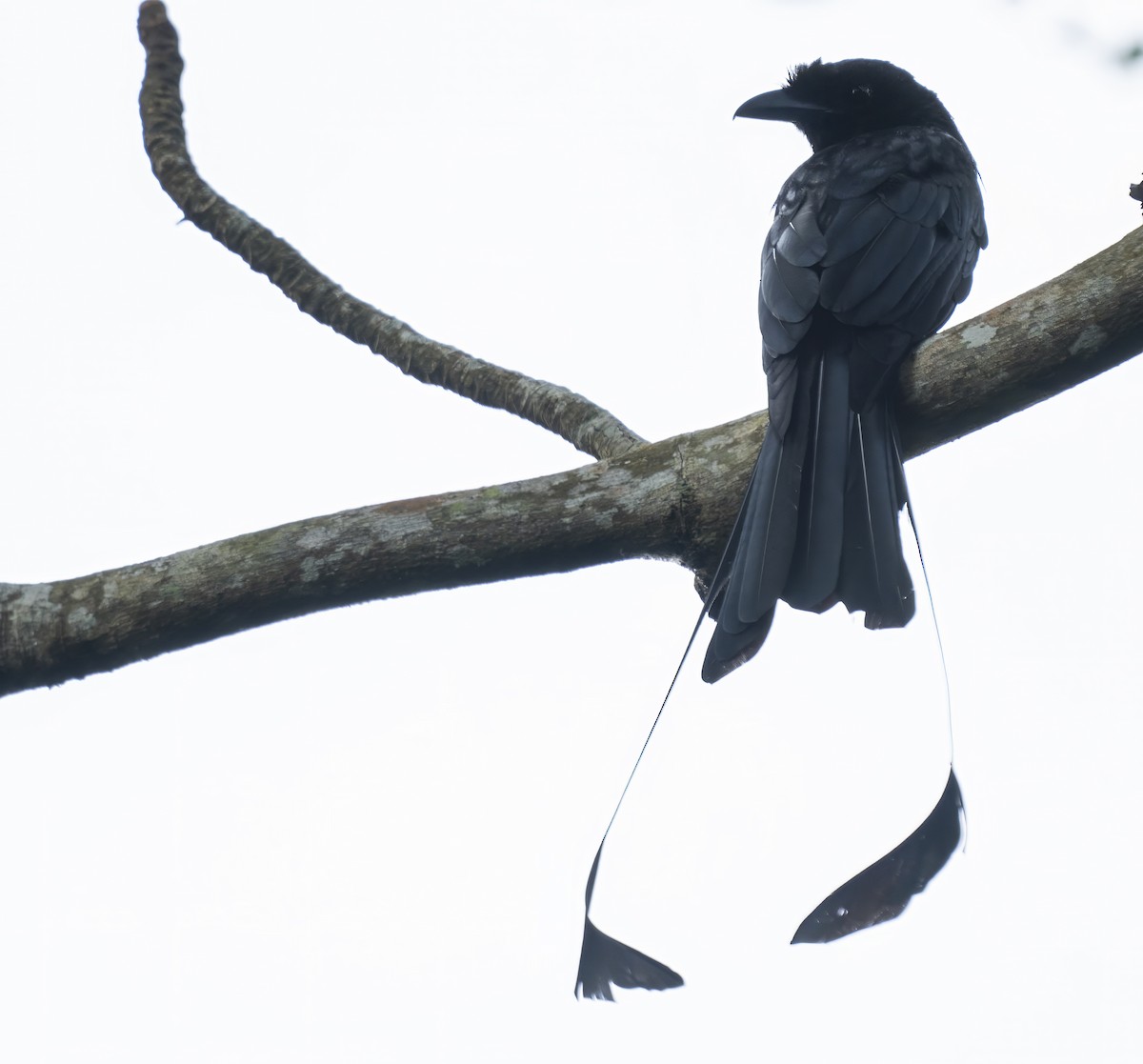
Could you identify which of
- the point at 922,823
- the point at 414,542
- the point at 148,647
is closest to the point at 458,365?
the point at 414,542

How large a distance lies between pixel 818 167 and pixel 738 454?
1442 mm

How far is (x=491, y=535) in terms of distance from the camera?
240 cm

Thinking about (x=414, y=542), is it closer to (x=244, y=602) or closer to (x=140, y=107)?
(x=244, y=602)

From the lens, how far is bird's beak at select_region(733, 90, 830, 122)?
4.22 meters

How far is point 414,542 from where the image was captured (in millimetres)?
2387

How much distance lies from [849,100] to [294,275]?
6.30 feet

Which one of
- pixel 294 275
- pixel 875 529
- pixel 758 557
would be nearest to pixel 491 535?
pixel 758 557

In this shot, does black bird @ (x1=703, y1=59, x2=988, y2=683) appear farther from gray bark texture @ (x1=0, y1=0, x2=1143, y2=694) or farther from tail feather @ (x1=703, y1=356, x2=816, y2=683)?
gray bark texture @ (x1=0, y1=0, x2=1143, y2=694)

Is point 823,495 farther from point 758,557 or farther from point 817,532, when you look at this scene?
point 758,557

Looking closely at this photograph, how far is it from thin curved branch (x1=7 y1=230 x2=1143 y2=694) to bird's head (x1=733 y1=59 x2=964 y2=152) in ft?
6.30

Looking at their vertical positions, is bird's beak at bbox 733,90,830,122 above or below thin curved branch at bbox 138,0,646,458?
above

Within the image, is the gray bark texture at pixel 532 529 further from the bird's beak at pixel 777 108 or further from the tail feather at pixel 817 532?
the bird's beak at pixel 777 108

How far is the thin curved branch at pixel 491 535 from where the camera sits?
2.33m

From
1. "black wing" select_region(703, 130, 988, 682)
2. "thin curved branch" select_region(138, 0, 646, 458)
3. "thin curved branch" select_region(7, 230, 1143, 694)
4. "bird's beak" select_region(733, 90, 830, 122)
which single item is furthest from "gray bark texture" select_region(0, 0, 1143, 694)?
"bird's beak" select_region(733, 90, 830, 122)
